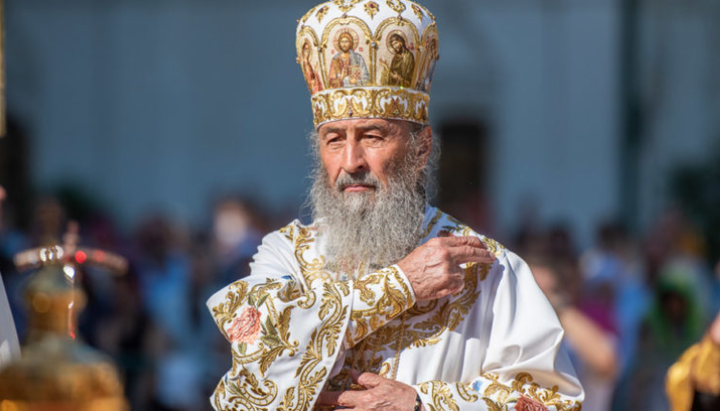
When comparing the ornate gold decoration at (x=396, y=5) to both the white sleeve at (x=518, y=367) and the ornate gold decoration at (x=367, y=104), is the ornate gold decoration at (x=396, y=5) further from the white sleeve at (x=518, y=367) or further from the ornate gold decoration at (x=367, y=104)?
the white sleeve at (x=518, y=367)

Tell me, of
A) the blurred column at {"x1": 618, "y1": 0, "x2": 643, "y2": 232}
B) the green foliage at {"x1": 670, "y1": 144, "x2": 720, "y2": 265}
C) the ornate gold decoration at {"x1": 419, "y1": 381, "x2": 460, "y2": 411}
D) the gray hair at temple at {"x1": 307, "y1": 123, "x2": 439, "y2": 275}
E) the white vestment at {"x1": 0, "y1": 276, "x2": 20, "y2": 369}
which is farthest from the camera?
the blurred column at {"x1": 618, "y1": 0, "x2": 643, "y2": 232}

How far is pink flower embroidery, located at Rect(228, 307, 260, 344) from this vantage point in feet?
11.5

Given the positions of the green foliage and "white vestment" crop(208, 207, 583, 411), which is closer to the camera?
"white vestment" crop(208, 207, 583, 411)

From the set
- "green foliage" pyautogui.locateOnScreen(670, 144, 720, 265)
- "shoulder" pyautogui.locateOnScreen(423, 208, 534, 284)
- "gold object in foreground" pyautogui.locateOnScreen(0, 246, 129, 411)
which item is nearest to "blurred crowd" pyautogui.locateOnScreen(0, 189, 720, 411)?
"green foliage" pyautogui.locateOnScreen(670, 144, 720, 265)

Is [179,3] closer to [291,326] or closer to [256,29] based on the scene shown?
[256,29]

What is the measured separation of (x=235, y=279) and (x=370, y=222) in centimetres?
449

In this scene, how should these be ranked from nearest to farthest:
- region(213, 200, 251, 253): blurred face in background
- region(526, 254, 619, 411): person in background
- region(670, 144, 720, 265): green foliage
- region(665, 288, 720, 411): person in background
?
region(665, 288, 720, 411): person in background → region(526, 254, 619, 411): person in background → region(213, 200, 251, 253): blurred face in background → region(670, 144, 720, 265): green foliage

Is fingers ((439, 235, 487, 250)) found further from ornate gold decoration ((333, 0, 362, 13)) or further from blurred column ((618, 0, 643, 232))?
blurred column ((618, 0, 643, 232))

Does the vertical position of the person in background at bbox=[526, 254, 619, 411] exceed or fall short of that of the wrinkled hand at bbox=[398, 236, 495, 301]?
it falls short

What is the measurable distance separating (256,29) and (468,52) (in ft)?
8.91

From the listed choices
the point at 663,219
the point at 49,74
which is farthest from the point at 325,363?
the point at 49,74

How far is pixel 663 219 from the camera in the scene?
1042 centimetres

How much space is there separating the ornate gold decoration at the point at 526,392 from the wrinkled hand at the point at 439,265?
30 cm

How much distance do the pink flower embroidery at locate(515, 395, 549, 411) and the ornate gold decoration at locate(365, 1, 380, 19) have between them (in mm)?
1273
